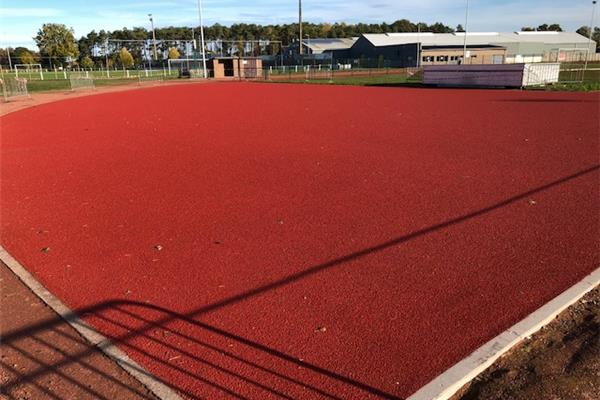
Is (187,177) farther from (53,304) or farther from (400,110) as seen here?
(400,110)

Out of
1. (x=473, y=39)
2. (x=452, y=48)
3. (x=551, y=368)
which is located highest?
(x=473, y=39)

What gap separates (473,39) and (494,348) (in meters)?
107

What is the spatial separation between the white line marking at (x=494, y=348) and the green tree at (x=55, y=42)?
92989 mm

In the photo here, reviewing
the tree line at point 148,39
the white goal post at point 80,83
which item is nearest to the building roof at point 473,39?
the tree line at point 148,39

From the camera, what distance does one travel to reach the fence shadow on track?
348 centimetres

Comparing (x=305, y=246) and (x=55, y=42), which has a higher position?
(x=55, y=42)

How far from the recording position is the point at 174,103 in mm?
26219

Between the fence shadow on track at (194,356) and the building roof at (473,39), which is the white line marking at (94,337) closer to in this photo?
the fence shadow on track at (194,356)

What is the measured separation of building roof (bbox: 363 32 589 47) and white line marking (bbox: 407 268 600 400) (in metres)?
93.2

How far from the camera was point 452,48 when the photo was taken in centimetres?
8812

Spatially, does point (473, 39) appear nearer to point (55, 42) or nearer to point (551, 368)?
point (55, 42)

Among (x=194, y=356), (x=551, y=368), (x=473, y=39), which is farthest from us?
(x=473, y=39)

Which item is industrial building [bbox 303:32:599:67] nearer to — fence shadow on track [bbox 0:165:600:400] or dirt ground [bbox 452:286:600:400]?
dirt ground [bbox 452:286:600:400]

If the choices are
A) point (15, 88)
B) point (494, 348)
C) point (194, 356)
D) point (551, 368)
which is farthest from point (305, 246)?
point (15, 88)
